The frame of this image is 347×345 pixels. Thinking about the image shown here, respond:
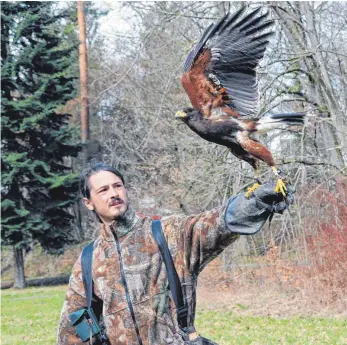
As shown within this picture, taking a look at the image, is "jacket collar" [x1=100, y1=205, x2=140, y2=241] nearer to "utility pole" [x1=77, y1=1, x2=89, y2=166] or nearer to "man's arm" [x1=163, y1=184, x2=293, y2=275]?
"man's arm" [x1=163, y1=184, x2=293, y2=275]

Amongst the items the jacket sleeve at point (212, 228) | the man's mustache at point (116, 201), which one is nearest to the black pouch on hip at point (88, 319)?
the man's mustache at point (116, 201)

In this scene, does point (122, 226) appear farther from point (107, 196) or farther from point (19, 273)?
point (19, 273)

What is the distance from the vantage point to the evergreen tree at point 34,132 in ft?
74.5

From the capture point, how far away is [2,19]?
22859 millimetres

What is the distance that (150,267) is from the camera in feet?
8.49

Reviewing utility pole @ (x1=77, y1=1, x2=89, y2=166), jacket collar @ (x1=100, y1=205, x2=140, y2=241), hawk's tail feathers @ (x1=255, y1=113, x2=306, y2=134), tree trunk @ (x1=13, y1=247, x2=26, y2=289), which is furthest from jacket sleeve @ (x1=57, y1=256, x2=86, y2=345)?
utility pole @ (x1=77, y1=1, x2=89, y2=166)

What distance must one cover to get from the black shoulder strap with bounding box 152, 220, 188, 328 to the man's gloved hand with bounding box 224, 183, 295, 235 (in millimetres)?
312

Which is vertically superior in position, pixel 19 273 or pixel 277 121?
pixel 277 121

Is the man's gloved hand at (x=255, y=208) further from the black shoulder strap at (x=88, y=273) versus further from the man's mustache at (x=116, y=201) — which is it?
the black shoulder strap at (x=88, y=273)

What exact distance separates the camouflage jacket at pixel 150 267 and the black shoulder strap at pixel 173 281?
0.07 ft

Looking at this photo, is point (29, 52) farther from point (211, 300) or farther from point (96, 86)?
point (211, 300)

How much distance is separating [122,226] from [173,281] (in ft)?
1.00

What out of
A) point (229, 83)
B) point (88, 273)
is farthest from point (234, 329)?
point (88, 273)

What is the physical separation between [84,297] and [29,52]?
21504 millimetres
